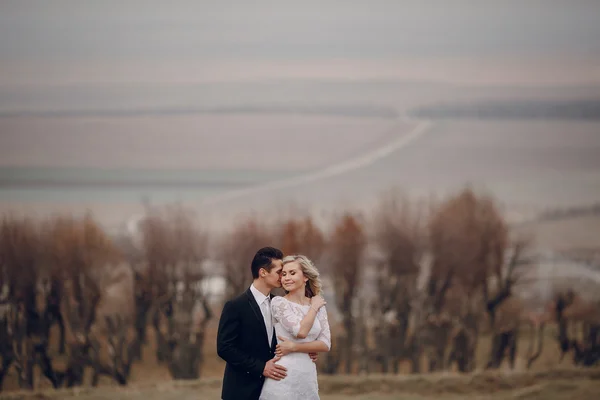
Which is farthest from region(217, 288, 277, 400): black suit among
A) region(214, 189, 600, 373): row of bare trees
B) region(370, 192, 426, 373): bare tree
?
region(370, 192, 426, 373): bare tree

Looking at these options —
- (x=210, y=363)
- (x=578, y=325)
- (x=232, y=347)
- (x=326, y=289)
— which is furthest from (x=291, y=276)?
(x=578, y=325)

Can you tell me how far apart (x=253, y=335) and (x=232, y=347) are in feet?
0.38

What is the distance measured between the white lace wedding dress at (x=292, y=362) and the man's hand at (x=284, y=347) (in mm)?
18

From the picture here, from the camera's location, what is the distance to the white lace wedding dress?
479 centimetres

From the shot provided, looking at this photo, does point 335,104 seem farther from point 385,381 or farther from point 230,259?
point 385,381

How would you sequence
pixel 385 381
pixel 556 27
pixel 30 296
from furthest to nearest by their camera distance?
pixel 556 27, pixel 30 296, pixel 385 381

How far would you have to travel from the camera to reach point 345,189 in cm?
1997

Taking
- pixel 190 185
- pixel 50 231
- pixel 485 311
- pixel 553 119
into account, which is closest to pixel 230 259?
pixel 190 185

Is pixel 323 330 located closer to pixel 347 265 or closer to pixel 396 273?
pixel 347 265

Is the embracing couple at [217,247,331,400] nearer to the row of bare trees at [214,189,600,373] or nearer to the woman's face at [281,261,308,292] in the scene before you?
the woman's face at [281,261,308,292]

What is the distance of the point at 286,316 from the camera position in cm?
481

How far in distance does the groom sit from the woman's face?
0.03m

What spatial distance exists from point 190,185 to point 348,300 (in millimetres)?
4036

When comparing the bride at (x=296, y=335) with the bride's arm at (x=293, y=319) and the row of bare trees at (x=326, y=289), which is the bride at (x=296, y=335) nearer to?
the bride's arm at (x=293, y=319)
